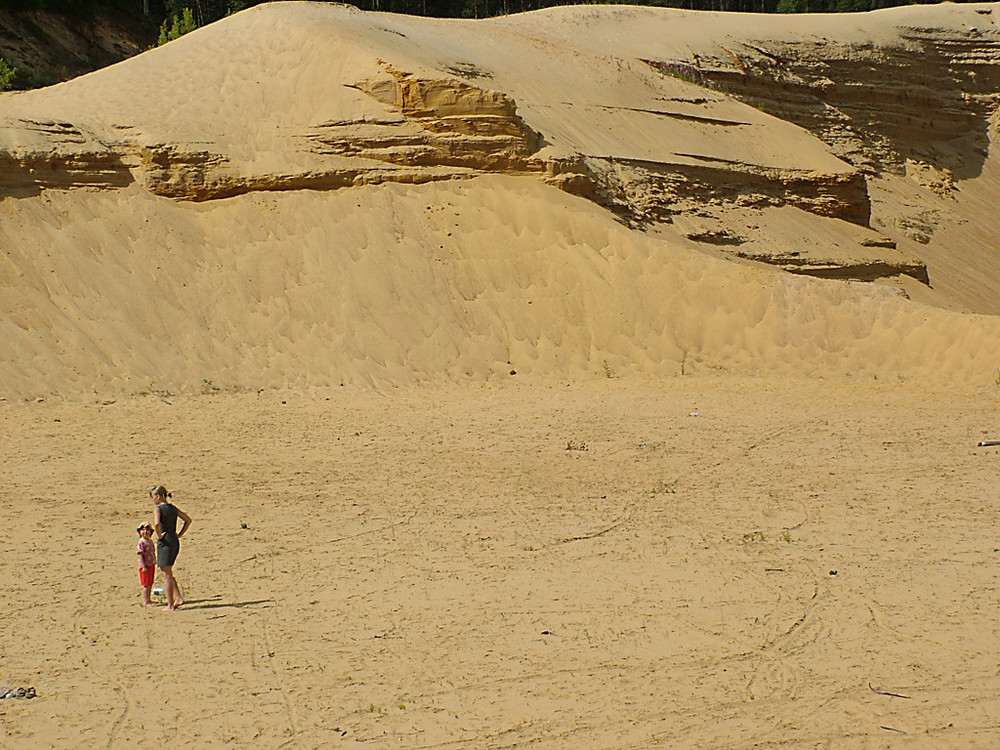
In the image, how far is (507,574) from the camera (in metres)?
9.54

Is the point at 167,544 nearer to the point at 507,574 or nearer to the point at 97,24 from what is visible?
the point at 507,574

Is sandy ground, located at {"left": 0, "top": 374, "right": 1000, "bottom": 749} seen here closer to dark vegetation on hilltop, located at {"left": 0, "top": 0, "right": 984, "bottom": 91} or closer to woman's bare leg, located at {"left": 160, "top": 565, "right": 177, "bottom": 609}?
woman's bare leg, located at {"left": 160, "top": 565, "right": 177, "bottom": 609}

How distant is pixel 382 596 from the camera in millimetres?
9039

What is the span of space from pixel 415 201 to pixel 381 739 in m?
13.7

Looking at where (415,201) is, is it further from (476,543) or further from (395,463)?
(476,543)

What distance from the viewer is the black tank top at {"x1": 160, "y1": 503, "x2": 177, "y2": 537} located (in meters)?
8.66

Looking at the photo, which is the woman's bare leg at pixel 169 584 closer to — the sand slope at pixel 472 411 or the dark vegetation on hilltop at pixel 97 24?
the sand slope at pixel 472 411

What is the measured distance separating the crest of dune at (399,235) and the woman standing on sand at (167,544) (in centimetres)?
708

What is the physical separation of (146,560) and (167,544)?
281 mm

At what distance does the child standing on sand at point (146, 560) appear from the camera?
871 cm

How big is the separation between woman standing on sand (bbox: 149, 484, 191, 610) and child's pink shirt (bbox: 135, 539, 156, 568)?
0.11 metres

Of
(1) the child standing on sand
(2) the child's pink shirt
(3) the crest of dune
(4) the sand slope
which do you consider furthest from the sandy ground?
(3) the crest of dune

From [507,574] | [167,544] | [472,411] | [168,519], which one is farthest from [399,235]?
[167,544]

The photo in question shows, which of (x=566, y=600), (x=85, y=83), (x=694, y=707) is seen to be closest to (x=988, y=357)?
(x=566, y=600)
